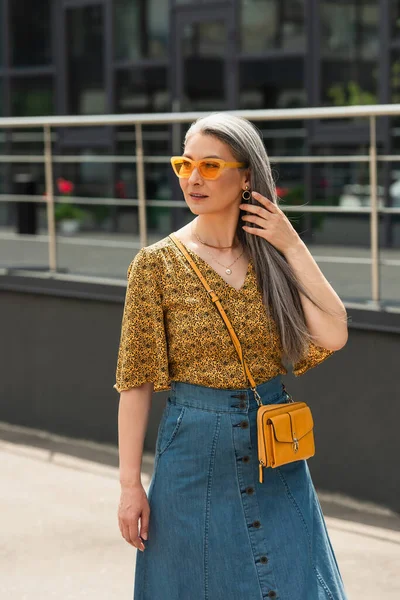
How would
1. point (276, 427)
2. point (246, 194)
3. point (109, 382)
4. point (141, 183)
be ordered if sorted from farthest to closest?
point (109, 382) → point (141, 183) → point (246, 194) → point (276, 427)

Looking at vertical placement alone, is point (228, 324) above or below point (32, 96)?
below

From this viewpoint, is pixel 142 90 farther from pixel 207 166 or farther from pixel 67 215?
pixel 207 166

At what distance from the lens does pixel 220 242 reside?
3.27 metres

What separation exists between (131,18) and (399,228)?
15.6 ft

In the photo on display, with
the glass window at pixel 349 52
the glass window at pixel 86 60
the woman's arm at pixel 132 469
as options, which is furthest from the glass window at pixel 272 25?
the woman's arm at pixel 132 469

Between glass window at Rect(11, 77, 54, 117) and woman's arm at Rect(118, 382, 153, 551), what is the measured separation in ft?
41.8

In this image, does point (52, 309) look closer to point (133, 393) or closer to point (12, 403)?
point (12, 403)

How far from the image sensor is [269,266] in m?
3.22

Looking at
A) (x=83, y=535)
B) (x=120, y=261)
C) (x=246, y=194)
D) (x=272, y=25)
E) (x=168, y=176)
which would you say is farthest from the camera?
(x=168, y=176)

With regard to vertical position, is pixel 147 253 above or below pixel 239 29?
below

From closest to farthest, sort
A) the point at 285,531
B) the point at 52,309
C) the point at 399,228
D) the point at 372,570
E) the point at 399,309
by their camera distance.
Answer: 1. the point at 285,531
2. the point at 372,570
3. the point at 399,309
4. the point at 52,309
5. the point at 399,228

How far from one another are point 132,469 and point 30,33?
43.6 feet

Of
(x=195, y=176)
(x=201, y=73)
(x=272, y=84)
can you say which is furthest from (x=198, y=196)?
(x=201, y=73)

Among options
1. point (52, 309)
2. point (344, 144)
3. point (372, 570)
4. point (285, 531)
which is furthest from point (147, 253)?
point (344, 144)
